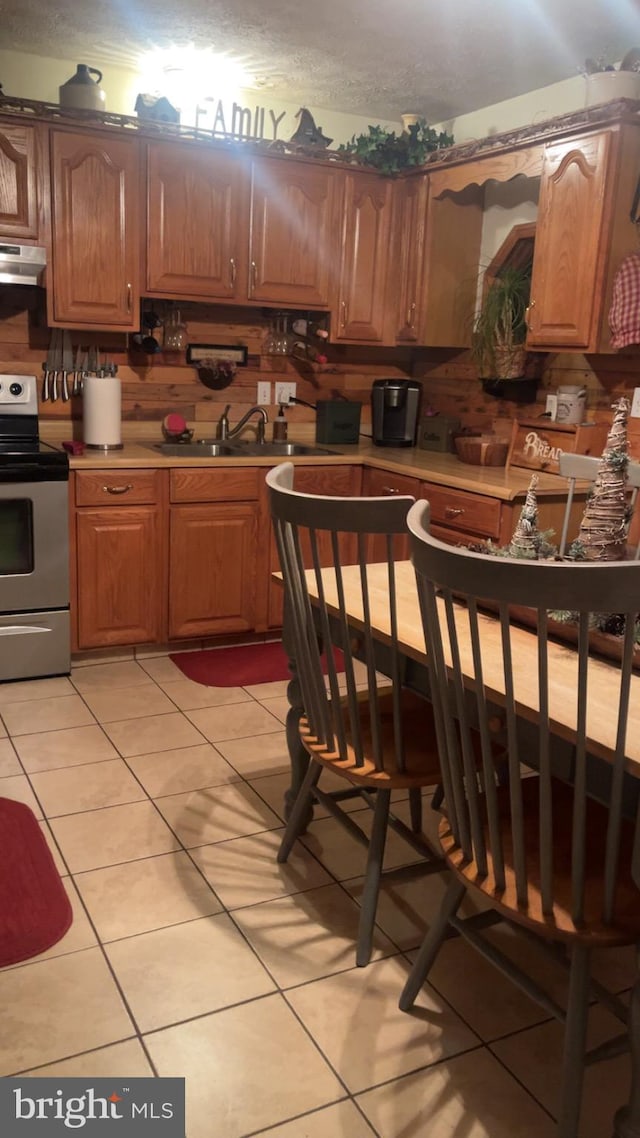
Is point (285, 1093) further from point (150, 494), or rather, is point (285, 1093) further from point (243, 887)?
point (150, 494)

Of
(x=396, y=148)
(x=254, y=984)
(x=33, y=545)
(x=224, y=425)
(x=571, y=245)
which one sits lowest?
(x=254, y=984)

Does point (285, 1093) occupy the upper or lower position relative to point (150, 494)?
lower

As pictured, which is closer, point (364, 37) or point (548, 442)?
point (364, 37)

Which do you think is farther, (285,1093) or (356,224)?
(356,224)

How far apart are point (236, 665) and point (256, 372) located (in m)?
1.52

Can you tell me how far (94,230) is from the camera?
3662 mm

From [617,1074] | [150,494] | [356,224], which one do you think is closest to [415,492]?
[150,494]

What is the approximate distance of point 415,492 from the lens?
3.78 meters

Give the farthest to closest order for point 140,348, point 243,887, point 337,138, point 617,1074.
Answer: point 337,138 → point 140,348 → point 243,887 → point 617,1074

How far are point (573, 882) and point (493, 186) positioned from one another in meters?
3.63

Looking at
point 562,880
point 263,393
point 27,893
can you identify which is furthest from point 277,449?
point 562,880

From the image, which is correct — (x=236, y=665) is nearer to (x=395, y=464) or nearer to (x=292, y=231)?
(x=395, y=464)

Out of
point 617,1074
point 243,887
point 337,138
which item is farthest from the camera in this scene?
point 337,138

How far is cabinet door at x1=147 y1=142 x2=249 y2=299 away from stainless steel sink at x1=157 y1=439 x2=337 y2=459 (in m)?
0.68
